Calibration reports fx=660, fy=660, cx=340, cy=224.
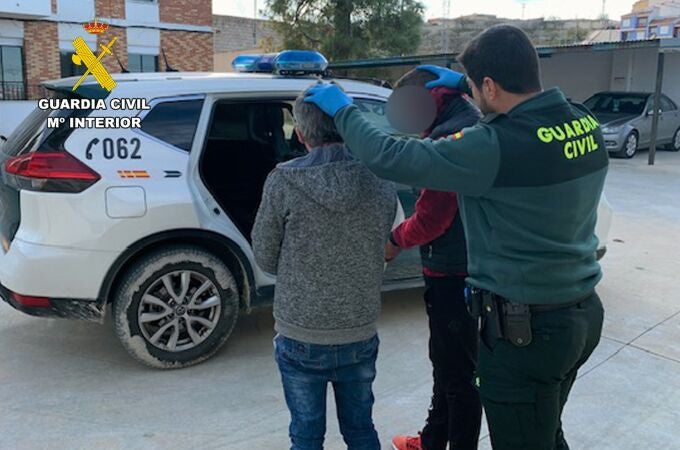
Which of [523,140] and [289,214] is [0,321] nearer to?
[289,214]

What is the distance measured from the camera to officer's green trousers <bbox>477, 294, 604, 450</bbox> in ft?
6.40

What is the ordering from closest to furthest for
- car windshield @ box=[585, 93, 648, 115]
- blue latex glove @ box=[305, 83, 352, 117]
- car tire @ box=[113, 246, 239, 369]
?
blue latex glove @ box=[305, 83, 352, 117], car tire @ box=[113, 246, 239, 369], car windshield @ box=[585, 93, 648, 115]

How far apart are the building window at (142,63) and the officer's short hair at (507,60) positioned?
2218 centimetres

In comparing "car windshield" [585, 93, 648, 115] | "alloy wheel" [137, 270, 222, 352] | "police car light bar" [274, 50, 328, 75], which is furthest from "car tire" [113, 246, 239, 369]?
"car windshield" [585, 93, 648, 115]

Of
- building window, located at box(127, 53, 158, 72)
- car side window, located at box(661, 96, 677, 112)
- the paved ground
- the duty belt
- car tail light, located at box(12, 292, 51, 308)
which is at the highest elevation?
building window, located at box(127, 53, 158, 72)

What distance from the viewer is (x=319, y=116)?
2.14 metres

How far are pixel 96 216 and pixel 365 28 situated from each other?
19592 mm

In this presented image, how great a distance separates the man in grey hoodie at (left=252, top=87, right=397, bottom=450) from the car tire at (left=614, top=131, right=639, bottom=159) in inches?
560

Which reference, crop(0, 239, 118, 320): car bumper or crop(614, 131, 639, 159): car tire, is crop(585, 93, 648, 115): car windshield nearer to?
crop(614, 131, 639, 159): car tire

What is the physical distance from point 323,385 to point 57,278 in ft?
6.37

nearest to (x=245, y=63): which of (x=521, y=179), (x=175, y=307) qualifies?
(x=175, y=307)

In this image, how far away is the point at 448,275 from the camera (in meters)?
2.59

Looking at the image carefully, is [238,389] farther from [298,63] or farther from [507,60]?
[507,60]

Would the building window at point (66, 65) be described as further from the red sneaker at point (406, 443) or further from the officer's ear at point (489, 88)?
the officer's ear at point (489, 88)
